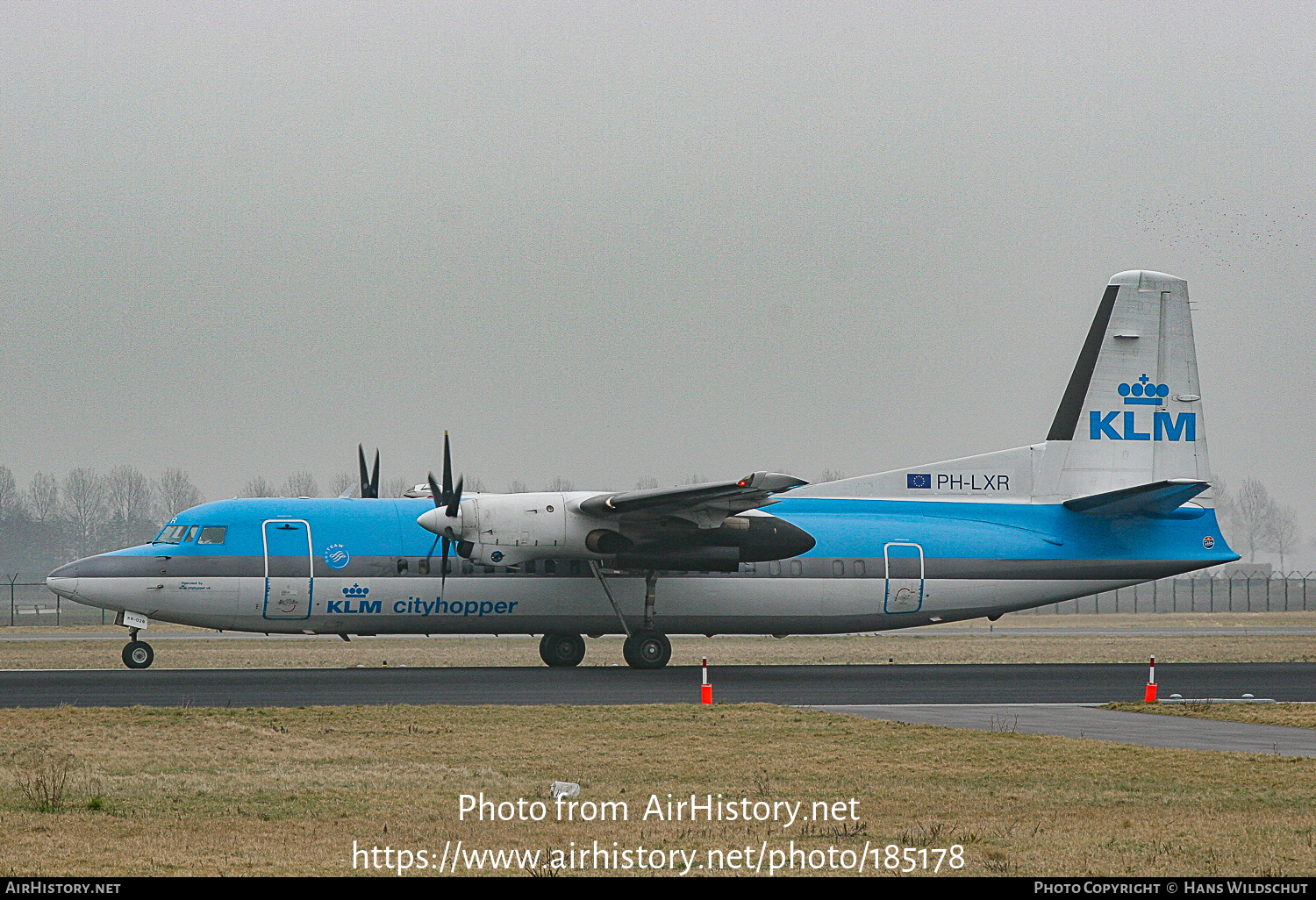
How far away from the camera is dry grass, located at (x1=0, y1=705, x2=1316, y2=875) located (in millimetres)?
9195

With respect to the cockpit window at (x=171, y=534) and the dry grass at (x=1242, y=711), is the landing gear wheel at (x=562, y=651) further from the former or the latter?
the dry grass at (x=1242, y=711)

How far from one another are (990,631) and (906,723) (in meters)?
34.5

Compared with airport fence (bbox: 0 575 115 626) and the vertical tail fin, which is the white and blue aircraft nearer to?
the vertical tail fin

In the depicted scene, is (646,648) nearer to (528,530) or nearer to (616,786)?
(528,530)

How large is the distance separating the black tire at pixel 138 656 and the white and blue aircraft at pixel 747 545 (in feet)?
0.26

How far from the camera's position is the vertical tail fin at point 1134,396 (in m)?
28.6

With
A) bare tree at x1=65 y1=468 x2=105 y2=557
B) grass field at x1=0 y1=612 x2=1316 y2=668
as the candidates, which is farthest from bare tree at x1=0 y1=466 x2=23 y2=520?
grass field at x1=0 y1=612 x2=1316 y2=668

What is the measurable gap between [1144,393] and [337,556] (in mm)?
17930

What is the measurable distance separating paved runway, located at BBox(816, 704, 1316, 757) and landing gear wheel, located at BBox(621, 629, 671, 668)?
7353 mm

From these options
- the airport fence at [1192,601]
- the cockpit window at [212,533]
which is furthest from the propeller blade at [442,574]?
the airport fence at [1192,601]

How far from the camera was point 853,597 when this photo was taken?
26.6 m

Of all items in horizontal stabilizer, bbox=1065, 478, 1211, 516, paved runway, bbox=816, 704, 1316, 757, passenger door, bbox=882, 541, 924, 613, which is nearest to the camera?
paved runway, bbox=816, 704, 1316, 757

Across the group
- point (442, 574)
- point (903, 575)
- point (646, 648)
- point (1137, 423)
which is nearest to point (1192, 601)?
point (1137, 423)

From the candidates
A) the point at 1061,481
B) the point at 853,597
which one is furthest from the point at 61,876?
the point at 1061,481
